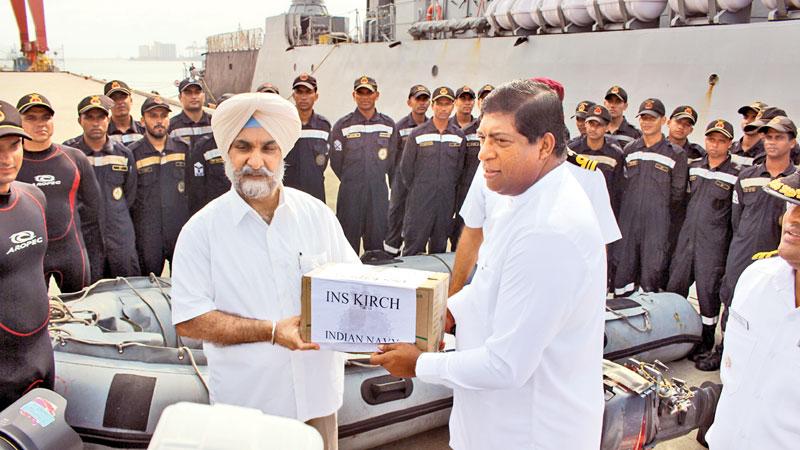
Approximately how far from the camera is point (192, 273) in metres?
1.87

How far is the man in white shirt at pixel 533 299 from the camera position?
149 centimetres

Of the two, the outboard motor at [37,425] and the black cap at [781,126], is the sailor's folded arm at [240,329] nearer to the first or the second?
the outboard motor at [37,425]

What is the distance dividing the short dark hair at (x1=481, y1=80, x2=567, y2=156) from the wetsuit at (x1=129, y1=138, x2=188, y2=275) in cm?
378

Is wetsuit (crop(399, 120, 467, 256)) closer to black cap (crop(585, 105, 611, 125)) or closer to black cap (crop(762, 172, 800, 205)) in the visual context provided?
black cap (crop(585, 105, 611, 125))

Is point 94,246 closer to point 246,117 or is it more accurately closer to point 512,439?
point 246,117

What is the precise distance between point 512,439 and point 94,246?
370 cm

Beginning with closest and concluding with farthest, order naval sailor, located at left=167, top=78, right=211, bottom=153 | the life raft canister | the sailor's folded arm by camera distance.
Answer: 1. the sailor's folded arm
2. naval sailor, located at left=167, top=78, right=211, bottom=153
3. the life raft canister

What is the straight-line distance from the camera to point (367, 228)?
614cm

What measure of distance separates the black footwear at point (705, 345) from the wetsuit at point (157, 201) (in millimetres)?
3929

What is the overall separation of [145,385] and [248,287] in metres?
1.20

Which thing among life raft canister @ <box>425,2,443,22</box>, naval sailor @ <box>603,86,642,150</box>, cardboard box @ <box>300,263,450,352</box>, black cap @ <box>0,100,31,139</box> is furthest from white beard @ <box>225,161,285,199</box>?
life raft canister @ <box>425,2,443,22</box>

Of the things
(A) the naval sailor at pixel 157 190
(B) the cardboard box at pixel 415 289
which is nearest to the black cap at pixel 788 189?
(B) the cardboard box at pixel 415 289

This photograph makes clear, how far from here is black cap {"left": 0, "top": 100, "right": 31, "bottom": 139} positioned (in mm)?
2502

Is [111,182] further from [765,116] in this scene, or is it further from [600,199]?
[765,116]
